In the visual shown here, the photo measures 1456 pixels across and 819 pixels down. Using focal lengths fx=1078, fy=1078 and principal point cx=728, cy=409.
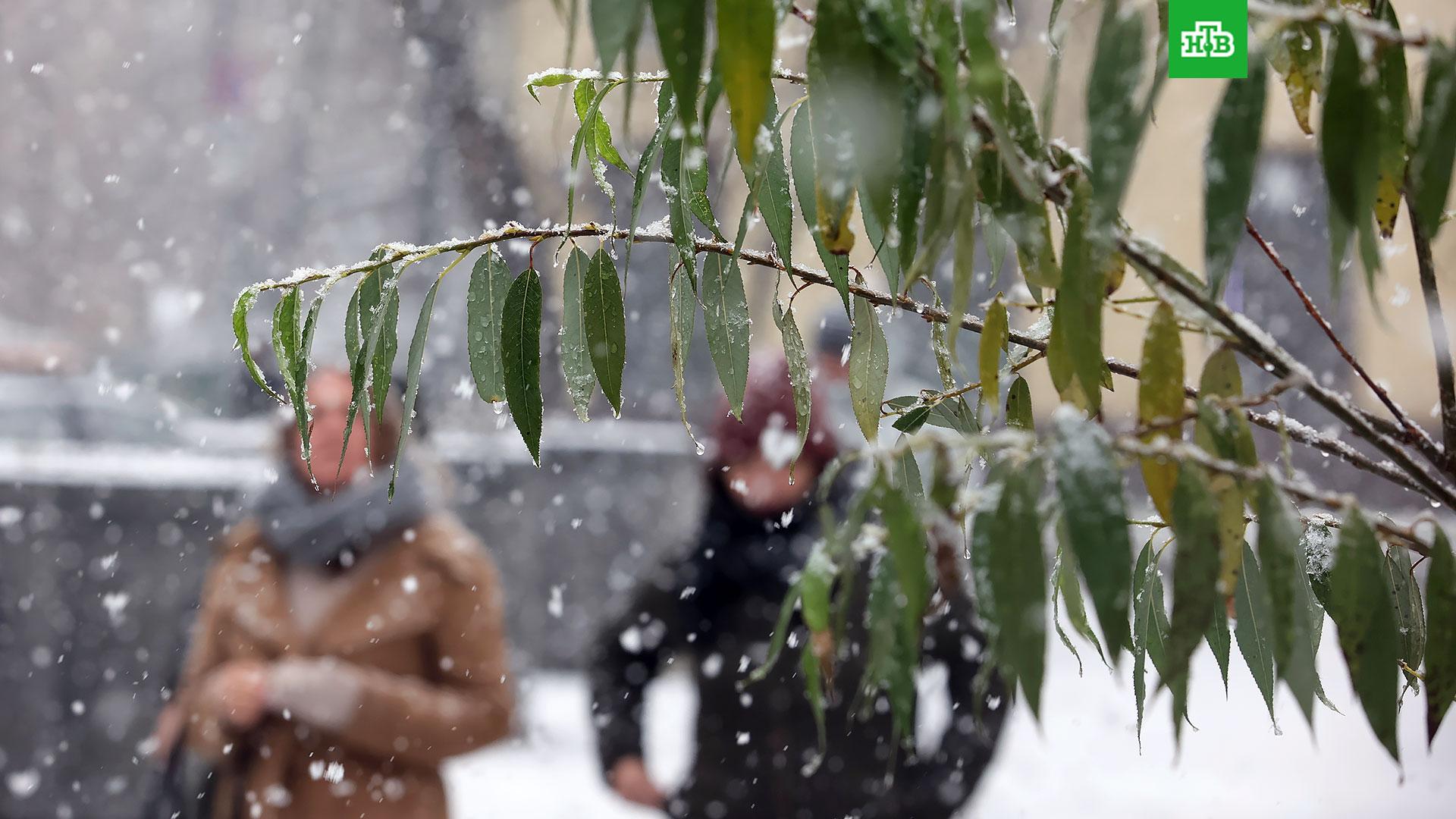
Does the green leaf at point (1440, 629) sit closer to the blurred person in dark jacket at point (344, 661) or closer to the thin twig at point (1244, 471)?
the thin twig at point (1244, 471)

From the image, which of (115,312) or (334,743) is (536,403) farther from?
(115,312)

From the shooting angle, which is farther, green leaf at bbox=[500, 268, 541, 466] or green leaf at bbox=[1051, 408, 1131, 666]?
green leaf at bbox=[500, 268, 541, 466]

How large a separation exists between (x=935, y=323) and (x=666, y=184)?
178 millimetres

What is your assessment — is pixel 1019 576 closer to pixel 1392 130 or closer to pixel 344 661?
pixel 1392 130

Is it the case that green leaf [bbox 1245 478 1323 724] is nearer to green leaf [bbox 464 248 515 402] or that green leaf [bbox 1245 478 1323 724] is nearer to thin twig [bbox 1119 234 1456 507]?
thin twig [bbox 1119 234 1456 507]

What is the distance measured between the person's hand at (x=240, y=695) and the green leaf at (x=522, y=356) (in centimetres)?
116

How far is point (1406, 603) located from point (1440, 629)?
22 cm

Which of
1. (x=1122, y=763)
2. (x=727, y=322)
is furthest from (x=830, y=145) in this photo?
(x=1122, y=763)

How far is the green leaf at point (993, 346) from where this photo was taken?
0.44 m

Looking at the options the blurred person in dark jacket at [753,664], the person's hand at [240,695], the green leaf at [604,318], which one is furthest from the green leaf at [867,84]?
the person's hand at [240,695]

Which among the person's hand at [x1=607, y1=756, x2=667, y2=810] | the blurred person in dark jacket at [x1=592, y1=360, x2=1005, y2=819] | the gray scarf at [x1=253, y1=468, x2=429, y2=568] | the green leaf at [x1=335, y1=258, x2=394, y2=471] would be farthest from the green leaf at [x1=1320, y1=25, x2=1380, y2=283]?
the person's hand at [x1=607, y1=756, x2=667, y2=810]

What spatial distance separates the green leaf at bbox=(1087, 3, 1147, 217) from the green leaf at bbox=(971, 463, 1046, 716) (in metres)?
0.09

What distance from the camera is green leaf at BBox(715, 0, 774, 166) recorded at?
1.10ft

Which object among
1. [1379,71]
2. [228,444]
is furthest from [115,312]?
[1379,71]
